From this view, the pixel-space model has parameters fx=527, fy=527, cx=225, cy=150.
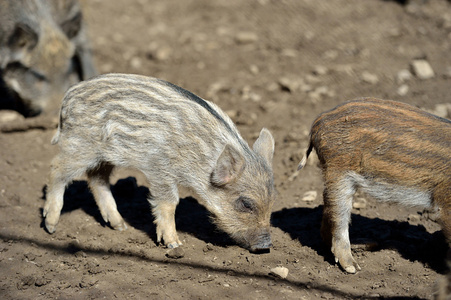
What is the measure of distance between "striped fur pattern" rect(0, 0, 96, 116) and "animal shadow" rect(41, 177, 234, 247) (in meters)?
1.99

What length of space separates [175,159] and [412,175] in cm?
185

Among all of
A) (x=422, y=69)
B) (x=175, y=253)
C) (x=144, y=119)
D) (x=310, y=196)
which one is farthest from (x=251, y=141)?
(x=422, y=69)

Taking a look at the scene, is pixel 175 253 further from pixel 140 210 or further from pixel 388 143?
pixel 388 143

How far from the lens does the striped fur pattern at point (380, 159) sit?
12.7 feet

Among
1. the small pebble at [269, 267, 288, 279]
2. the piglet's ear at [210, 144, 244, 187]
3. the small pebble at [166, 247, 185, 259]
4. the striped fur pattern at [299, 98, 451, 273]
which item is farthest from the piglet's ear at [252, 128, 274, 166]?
the small pebble at [166, 247, 185, 259]

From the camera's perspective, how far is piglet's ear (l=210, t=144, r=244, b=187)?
414cm

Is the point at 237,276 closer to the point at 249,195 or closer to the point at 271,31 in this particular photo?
the point at 249,195

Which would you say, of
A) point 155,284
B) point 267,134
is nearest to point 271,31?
point 267,134

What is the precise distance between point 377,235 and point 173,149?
190 centimetres

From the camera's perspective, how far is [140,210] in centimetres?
522

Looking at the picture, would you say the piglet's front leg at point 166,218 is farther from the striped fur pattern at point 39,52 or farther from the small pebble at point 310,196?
the striped fur pattern at point 39,52

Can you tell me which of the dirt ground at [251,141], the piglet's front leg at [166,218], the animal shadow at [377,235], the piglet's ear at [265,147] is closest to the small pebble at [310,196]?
the dirt ground at [251,141]

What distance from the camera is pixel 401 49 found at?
326 inches

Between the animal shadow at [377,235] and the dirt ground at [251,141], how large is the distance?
13 mm
